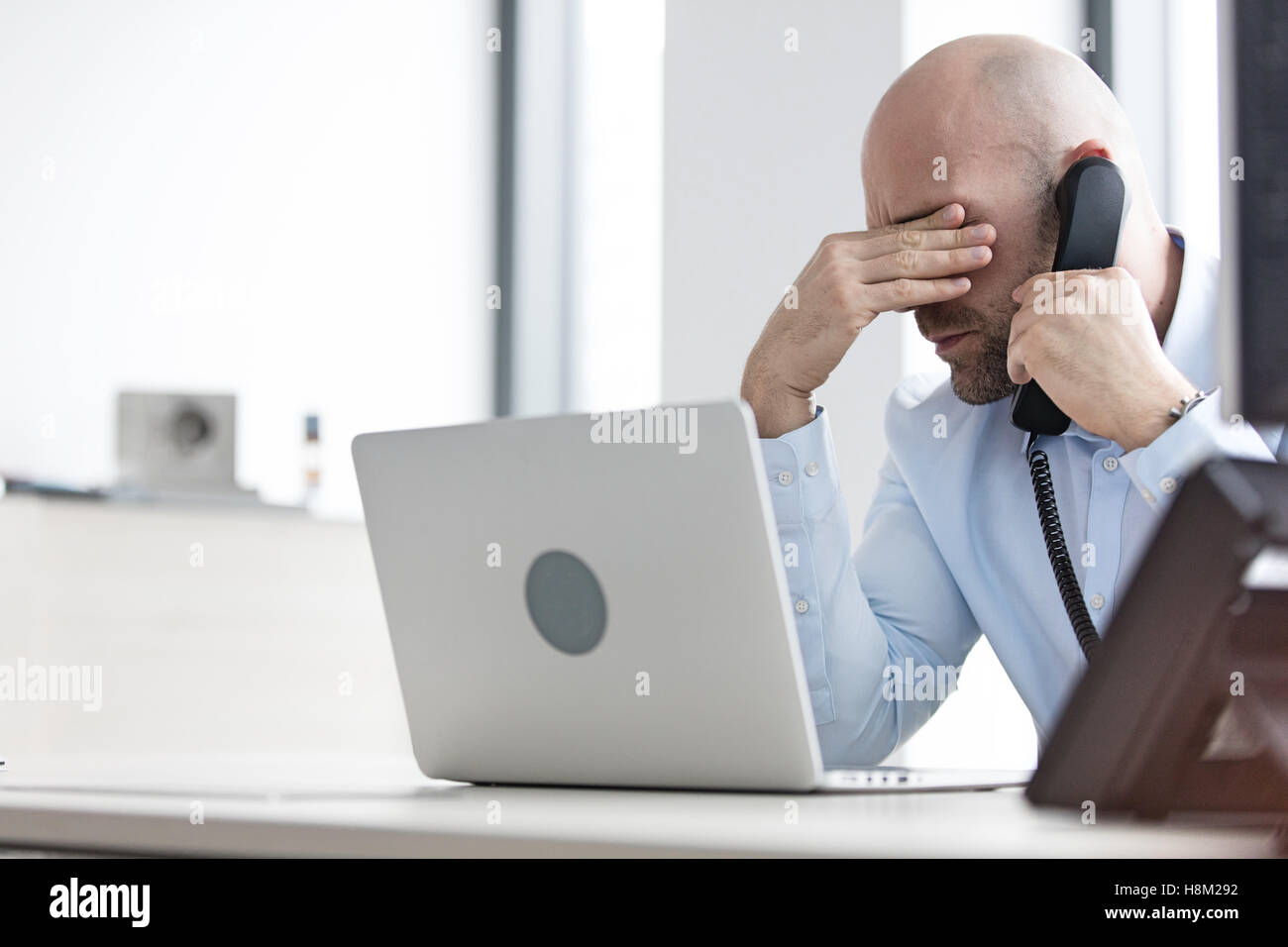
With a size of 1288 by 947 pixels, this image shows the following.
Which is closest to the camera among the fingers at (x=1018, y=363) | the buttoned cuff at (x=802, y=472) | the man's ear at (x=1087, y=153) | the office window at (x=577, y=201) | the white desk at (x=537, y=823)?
the white desk at (x=537, y=823)

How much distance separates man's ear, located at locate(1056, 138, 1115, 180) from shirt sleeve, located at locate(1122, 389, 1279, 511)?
487 millimetres

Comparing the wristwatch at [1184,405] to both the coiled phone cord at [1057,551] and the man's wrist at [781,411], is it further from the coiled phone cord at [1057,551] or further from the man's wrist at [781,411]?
the man's wrist at [781,411]

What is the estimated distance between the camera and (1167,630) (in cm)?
60

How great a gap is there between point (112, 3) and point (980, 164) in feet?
8.37

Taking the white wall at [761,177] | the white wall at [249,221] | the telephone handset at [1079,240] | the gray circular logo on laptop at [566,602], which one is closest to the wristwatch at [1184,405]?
the telephone handset at [1079,240]

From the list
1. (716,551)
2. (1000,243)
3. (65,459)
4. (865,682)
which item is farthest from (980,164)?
(65,459)

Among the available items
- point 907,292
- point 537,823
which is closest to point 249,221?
point 907,292

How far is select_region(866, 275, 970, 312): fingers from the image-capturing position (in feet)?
4.78

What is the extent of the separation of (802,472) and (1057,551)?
0.28 meters

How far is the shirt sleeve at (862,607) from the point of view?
4.70 feet

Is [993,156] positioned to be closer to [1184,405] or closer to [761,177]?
[1184,405]

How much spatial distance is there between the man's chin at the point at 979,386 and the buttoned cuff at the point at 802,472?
0.25 m

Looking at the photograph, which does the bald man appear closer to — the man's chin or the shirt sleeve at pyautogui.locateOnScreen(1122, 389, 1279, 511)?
the man's chin

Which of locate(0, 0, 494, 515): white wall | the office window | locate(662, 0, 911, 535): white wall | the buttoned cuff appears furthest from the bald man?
the office window
